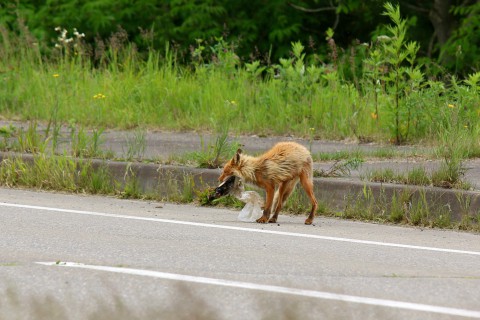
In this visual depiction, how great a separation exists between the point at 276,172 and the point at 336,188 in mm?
1062

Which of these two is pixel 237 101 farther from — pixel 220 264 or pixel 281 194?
pixel 220 264

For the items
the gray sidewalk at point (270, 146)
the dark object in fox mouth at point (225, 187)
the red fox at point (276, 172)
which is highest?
the red fox at point (276, 172)

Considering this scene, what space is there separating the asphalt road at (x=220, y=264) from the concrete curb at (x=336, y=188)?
1.32ft

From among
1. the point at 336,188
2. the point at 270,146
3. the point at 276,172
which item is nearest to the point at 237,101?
the point at 270,146

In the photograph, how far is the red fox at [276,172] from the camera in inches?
353

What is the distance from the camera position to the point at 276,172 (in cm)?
895

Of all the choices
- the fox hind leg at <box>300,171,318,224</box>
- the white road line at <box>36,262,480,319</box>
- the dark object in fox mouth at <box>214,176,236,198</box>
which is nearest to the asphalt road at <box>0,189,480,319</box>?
the white road line at <box>36,262,480,319</box>

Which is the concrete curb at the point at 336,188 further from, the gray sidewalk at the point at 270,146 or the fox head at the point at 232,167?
the fox head at the point at 232,167

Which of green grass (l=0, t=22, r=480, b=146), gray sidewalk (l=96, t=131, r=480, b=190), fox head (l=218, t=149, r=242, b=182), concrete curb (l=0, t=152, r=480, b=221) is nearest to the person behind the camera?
fox head (l=218, t=149, r=242, b=182)

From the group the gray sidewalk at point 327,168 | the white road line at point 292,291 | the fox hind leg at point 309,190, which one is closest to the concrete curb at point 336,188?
the gray sidewalk at point 327,168

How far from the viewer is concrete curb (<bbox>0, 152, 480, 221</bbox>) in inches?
361

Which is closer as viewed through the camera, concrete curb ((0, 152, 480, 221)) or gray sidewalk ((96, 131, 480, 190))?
concrete curb ((0, 152, 480, 221))

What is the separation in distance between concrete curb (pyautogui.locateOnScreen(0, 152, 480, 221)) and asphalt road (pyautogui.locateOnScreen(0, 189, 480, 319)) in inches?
15.8

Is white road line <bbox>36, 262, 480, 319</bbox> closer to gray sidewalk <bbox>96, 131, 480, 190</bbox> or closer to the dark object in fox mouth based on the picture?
the dark object in fox mouth
